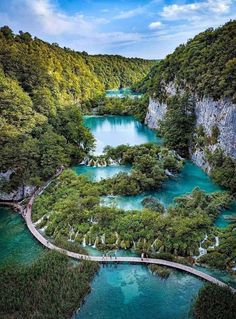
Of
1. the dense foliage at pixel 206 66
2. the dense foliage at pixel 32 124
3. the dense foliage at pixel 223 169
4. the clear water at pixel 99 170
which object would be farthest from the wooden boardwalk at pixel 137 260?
the dense foliage at pixel 206 66

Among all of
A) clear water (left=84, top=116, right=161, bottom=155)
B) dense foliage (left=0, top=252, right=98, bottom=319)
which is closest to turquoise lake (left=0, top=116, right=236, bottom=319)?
dense foliage (left=0, top=252, right=98, bottom=319)

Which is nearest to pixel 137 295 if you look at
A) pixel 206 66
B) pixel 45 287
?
pixel 45 287

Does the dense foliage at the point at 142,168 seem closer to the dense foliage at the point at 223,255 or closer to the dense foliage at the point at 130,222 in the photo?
the dense foliage at the point at 130,222

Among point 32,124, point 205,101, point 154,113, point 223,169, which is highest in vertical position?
point 205,101

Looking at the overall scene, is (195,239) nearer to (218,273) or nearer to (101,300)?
(218,273)

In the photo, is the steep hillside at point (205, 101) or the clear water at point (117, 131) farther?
the clear water at point (117, 131)

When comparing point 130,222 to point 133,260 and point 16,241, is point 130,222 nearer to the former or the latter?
point 133,260

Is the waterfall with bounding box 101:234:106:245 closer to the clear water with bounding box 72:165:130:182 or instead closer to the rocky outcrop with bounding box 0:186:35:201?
the rocky outcrop with bounding box 0:186:35:201
